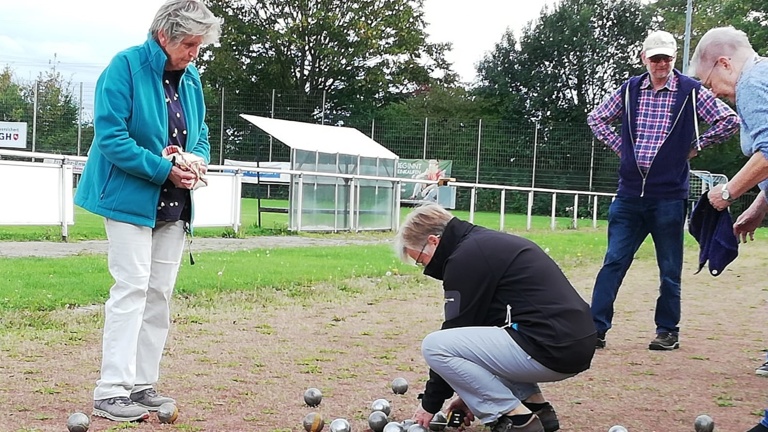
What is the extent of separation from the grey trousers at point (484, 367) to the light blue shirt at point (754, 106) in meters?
1.27

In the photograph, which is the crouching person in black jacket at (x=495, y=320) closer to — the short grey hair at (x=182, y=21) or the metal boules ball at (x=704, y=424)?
the metal boules ball at (x=704, y=424)

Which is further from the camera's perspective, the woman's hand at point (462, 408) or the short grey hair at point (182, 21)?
the woman's hand at point (462, 408)

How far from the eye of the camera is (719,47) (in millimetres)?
4215

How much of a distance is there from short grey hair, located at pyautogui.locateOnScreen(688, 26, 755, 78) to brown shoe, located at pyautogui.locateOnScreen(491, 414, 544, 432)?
1810mm

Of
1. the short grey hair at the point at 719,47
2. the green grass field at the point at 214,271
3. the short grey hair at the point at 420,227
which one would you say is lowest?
the green grass field at the point at 214,271

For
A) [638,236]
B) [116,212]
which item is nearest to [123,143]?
[116,212]

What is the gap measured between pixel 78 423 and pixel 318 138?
1628 cm

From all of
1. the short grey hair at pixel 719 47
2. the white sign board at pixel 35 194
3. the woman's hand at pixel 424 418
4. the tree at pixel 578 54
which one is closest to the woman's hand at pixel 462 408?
the woman's hand at pixel 424 418

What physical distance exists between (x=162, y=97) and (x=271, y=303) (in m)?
4.16

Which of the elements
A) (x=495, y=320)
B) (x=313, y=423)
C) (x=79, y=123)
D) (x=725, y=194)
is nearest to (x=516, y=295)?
(x=495, y=320)

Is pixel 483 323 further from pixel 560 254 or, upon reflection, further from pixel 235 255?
pixel 560 254

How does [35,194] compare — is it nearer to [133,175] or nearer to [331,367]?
[331,367]

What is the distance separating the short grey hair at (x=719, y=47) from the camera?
4180mm

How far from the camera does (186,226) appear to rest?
4617 millimetres
